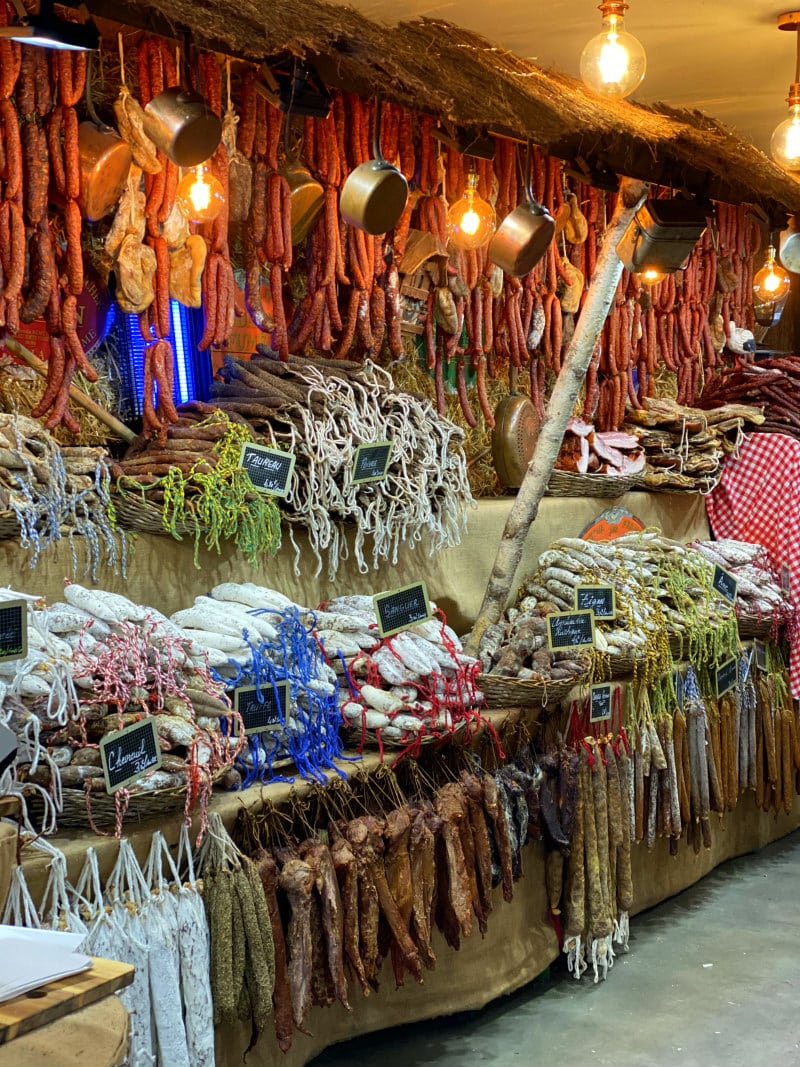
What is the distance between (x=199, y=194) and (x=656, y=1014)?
332cm

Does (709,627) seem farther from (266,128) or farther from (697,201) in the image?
(266,128)

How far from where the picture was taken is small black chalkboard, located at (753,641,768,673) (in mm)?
6172

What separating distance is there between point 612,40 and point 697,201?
2.07m

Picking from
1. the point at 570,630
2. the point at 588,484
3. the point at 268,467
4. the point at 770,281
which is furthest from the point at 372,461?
the point at 770,281

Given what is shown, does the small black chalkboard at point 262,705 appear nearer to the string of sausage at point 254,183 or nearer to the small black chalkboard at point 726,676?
the string of sausage at point 254,183

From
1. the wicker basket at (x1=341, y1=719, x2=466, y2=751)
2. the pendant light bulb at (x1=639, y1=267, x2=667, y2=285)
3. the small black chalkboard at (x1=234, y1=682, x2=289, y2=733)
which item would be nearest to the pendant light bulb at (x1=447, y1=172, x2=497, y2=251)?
the pendant light bulb at (x1=639, y1=267, x2=667, y2=285)

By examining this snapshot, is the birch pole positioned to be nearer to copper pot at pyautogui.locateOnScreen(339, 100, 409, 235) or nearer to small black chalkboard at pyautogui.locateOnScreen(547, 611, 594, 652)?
small black chalkboard at pyautogui.locateOnScreen(547, 611, 594, 652)

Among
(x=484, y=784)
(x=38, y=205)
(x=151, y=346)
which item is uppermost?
(x=38, y=205)

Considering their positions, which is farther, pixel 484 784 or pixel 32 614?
pixel 484 784

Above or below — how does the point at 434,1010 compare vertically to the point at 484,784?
below

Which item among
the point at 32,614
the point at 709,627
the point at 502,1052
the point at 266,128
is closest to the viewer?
the point at 32,614

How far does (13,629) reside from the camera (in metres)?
2.98

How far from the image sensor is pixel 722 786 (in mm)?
5758

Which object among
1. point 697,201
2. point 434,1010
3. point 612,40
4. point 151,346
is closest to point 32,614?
point 151,346
